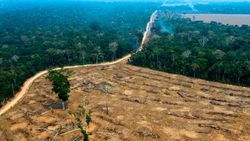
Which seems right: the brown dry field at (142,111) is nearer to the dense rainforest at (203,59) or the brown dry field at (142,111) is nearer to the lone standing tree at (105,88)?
the lone standing tree at (105,88)

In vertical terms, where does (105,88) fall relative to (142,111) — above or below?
above

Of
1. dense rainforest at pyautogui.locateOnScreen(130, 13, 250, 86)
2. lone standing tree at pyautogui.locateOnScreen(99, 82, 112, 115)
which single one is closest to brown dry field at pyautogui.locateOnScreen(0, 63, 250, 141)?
lone standing tree at pyautogui.locateOnScreen(99, 82, 112, 115)

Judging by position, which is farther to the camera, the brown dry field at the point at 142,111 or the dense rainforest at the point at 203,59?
the dense rainforest at the point at 203,59

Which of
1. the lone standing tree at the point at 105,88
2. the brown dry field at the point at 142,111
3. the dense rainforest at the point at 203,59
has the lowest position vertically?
the brown dry field at the point at 142,111

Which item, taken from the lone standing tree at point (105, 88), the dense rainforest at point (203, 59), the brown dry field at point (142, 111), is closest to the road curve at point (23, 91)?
the brown dry field at point (142, 111)

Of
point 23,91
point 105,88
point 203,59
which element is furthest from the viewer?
point 203,59

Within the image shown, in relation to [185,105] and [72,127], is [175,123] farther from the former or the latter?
[72,127]

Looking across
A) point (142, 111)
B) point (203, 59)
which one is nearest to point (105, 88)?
point (142, 111)

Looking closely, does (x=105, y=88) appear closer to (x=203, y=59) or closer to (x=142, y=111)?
(x=142, y=111)
